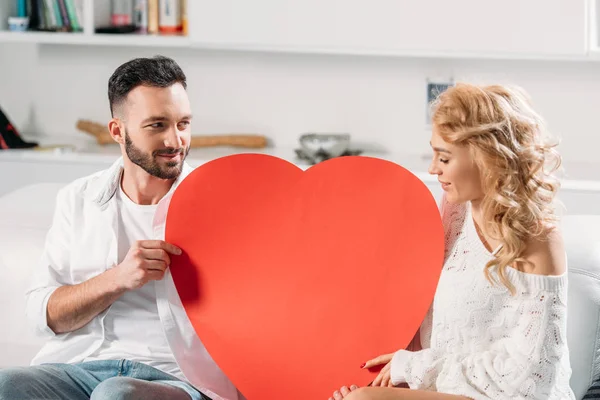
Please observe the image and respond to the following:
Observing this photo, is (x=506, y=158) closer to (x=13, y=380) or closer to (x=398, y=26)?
(x=13, y=380)

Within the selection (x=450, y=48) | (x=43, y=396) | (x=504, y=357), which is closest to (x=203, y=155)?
(x=450, y=48)

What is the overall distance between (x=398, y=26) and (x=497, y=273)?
6.24 ft

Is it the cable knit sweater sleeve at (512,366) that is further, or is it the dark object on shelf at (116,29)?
the dark object on shelf at (116,29)

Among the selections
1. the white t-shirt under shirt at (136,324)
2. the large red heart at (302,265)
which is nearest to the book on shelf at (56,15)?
the white t-shirt under shirt at (136,324)

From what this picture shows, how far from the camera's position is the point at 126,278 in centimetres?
193

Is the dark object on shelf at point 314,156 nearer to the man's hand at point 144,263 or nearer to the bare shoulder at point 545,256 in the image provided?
the man's hand at point 144,263

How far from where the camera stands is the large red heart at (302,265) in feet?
6.18

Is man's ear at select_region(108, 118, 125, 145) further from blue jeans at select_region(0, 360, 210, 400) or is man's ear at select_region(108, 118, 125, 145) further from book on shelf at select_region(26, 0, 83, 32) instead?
book on shelf at select_region(26, 0, 83, 32)

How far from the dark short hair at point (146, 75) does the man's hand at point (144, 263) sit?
0.35m

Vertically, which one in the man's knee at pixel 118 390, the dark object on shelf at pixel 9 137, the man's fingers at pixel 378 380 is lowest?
the man's knee at pixel 118 390

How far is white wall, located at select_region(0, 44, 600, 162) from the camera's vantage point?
148 inches

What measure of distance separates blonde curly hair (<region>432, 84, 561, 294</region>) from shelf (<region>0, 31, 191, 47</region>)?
207 cm

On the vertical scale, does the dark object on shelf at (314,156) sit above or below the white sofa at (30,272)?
above

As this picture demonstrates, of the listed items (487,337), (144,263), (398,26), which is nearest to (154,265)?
(144,263)
